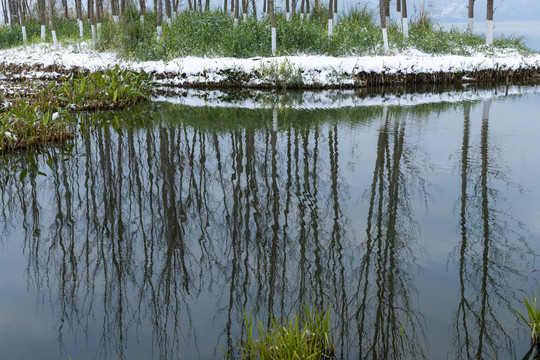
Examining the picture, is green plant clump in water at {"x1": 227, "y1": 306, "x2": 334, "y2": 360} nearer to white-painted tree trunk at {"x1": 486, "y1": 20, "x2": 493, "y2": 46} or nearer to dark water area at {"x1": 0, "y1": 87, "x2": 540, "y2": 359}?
dark water area at {"x1": 0, "y1": 87, "x2": 540, "y2": 359}

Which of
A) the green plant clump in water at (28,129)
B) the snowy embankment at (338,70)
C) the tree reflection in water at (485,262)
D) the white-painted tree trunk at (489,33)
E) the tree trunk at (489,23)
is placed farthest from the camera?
the white-painted tree trunk at (489,33)

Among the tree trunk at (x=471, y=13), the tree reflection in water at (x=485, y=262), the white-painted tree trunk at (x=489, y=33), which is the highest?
the tree trunk at (x=471, y=13)

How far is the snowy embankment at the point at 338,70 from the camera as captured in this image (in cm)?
1698

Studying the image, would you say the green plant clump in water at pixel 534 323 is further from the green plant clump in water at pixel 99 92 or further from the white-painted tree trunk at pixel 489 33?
the white-painted tree trunk at pixel 489 33

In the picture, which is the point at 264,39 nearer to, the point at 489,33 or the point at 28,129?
the point at 489,33

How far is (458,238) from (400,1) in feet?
60.6

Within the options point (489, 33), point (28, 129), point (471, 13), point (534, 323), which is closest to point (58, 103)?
point (28, 129)

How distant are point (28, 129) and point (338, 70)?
10165 millimetres

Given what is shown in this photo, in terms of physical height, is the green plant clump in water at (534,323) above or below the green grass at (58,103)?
below

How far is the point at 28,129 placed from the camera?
9.51 metres

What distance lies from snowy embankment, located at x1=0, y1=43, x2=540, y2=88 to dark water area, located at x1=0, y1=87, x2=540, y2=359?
7198mm

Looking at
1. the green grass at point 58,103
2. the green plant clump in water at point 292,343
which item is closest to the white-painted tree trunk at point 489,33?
the green grass at point 58,103

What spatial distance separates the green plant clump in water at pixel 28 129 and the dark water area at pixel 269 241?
0.33 meters

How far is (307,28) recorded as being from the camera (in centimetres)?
1970
